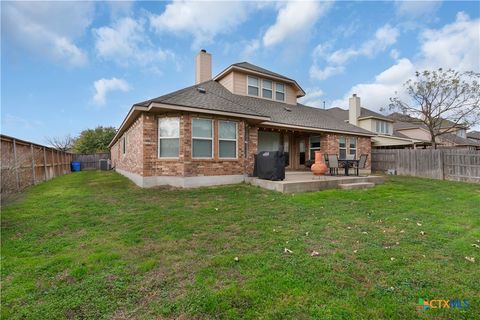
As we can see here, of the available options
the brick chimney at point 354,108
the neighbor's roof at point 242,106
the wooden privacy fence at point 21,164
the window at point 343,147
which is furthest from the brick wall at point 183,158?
the brick chimney at point 354,108

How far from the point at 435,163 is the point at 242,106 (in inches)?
464

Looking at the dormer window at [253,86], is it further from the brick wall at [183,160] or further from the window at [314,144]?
the brick wall at [183,160]

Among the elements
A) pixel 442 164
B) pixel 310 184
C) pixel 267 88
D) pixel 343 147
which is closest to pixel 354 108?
pixel 343 147

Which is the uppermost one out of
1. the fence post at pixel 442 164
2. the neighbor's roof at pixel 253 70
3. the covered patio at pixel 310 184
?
the neighbor's roof at pixel 253 70

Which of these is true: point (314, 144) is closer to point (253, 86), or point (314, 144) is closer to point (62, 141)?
point (253, 86)

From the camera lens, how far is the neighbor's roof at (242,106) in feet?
28.3

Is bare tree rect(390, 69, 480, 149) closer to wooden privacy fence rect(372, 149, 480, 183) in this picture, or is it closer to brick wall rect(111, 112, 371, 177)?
wooden privacy fence rect(372, 149, 480, 183)

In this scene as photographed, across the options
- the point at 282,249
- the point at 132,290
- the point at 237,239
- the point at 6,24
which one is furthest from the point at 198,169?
the point at 6,24

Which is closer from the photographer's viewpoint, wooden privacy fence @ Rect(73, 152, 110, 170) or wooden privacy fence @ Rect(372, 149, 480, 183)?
wooden privacy fence @ Rect(372, 149, 480, 183)

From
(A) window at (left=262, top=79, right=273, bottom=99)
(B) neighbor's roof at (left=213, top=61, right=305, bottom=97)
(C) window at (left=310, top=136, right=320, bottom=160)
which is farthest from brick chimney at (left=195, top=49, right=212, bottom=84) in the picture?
(C) window at (left=310, top=136, right=320, bottom=160)

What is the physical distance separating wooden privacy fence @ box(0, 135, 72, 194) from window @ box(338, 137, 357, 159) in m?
15.7

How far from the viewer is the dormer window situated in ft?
47.4

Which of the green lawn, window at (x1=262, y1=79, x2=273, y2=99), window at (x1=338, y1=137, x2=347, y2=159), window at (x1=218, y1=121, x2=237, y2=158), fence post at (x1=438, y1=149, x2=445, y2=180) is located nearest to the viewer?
the green lawn

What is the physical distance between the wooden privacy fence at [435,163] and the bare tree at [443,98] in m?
6.51
